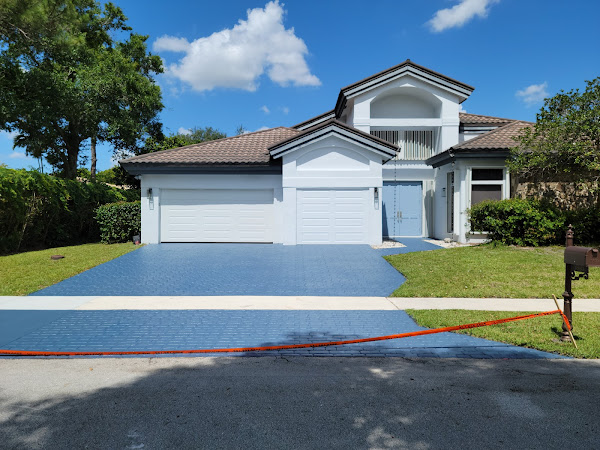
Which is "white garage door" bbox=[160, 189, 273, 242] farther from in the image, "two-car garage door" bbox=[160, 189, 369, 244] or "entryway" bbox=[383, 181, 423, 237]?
"entryway" bbox=[383, 181, 423, 237]

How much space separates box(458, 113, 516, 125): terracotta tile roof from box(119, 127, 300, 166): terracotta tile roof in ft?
30.8

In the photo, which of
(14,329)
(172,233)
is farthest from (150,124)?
(14,329)

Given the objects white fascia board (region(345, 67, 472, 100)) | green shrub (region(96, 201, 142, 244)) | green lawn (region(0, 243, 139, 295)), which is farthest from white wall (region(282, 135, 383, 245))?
green shrub (region(96, 201, 142, 244))

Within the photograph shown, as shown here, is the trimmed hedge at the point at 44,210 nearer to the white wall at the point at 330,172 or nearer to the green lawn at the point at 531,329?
the white wall at the point at 330,172

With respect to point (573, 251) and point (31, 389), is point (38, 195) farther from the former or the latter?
point (573, 251)

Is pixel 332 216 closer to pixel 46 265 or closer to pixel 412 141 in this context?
pixel 412 141

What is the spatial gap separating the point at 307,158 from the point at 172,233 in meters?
6.47

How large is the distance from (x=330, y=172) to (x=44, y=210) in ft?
36.3

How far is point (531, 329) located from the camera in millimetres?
6418

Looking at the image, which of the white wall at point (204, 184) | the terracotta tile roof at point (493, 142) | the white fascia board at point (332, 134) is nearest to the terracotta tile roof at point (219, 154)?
the white wall at point (204, 184)

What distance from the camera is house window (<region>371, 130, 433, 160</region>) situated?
69.3 feet

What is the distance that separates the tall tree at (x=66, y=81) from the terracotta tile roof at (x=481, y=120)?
19993 mm

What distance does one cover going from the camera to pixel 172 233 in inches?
710

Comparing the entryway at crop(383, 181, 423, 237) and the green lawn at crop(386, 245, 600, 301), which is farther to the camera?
the entryway at crop(383, 181, 423, 237)
